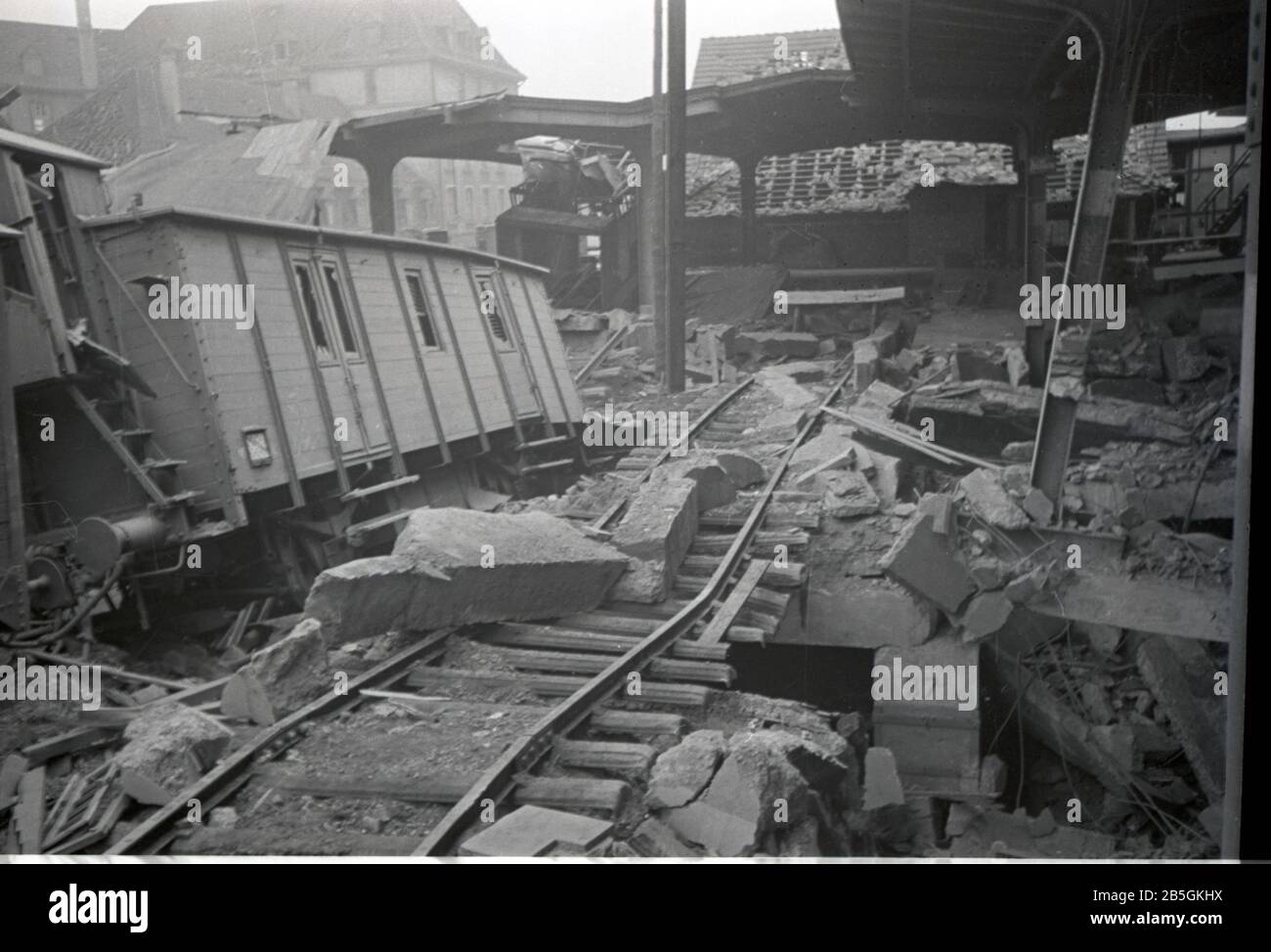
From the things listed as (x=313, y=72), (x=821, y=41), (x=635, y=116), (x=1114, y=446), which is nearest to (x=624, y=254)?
(x=635, y=116)

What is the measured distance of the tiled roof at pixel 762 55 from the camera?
1120 inches

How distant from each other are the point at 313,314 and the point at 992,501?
21.8 ft

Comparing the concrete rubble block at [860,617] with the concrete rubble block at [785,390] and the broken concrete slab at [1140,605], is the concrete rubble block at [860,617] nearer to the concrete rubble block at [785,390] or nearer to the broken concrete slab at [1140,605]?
the broken concrete slab at [1140,605]

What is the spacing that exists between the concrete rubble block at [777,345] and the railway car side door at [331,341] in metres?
10.6

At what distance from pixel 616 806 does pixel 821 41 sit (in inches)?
1116

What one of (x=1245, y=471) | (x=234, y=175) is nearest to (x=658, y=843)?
(x=1245, y=471)

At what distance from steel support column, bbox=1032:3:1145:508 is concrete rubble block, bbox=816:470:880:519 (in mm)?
1619

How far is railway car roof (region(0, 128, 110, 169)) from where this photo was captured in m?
7.95

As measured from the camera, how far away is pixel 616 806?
5.03 meters

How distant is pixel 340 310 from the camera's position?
11102 mm

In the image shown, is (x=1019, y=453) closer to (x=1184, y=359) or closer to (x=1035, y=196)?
(x=1184, y=359)

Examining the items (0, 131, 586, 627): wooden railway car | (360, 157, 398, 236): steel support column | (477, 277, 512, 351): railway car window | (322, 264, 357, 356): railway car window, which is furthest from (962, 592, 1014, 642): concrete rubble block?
(360, 157, 398, 236): steel support column

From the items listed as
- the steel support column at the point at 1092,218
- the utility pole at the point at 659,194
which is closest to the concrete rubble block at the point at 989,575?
the steel support column at the point at 1092,218
